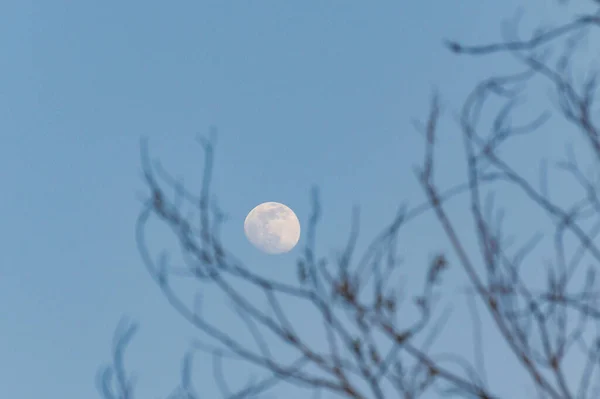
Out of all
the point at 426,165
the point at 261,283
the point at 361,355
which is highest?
the point at 426,165

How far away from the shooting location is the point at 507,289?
347cm

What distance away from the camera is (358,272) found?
348 centimetres

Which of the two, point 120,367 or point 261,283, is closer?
point 261,283

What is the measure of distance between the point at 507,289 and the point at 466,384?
1.53 ft

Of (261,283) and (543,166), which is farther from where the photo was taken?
(543,166)

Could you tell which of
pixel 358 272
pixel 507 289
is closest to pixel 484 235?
pixel 507 289

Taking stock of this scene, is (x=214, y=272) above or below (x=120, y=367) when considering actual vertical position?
above

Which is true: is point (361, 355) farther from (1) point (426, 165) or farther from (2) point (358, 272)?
(1) point (426, 165)

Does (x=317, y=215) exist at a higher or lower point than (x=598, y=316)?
higher

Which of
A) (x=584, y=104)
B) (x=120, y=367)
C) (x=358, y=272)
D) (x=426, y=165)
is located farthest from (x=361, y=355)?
(x=584, y=104)

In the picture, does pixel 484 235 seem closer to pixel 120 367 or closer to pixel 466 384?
pixel 466 384

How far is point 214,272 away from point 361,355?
27.0 inches

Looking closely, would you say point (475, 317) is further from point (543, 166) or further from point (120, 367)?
point (120, 367)

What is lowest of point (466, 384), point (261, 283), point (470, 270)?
point (466, 384)
